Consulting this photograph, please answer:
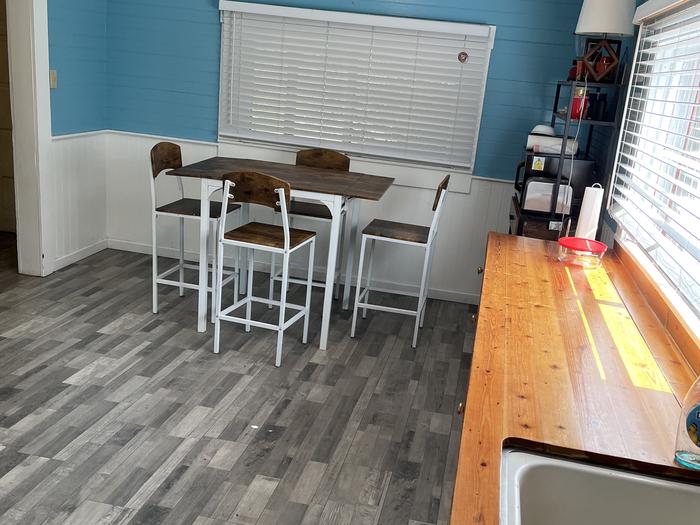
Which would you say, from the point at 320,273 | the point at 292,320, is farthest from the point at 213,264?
the point at 320,273

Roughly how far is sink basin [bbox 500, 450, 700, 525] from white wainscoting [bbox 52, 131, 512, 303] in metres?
3.40

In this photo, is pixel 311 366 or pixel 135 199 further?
pixel 135 199

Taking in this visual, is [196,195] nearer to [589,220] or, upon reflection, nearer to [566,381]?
[589,220]

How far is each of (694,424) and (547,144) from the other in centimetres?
265

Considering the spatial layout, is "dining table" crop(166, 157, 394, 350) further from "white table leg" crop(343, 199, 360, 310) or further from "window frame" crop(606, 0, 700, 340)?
"window frame" crop(606, 0, 700, 340)

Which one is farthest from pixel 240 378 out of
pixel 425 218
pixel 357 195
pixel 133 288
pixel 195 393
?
pixel 425 218

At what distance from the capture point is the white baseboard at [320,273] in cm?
493

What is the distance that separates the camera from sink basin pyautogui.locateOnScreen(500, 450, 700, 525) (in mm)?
1433

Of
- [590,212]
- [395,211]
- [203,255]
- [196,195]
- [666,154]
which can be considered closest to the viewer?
[666,154]

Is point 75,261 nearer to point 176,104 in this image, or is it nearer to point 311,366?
point 176,104

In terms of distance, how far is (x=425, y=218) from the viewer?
15.9 ft

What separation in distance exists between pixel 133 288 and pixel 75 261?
0.69 meters

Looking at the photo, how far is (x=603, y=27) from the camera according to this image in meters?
3.51

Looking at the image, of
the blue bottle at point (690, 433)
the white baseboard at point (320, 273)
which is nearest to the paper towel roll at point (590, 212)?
the white baseboard at point (320, 273)
